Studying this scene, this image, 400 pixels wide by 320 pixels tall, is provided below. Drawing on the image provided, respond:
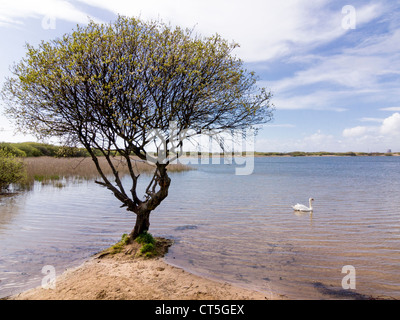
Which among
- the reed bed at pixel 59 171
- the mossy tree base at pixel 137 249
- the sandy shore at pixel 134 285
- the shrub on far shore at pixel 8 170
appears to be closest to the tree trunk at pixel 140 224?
the mossy tree base at pixel 137 249

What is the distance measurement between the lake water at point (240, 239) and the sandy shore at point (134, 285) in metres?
0.83

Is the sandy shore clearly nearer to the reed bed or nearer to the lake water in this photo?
the lake water

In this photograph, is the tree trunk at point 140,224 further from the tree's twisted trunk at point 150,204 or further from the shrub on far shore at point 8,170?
the shrub on far shore at point 8,170

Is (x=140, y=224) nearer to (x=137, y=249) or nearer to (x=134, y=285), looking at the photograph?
(x=137, y=249)

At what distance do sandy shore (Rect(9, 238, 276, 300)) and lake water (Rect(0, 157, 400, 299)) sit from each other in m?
0.83

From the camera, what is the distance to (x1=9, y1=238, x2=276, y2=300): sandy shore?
24.9ft

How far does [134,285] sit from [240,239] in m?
7.14

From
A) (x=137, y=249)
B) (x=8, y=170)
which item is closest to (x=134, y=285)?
(x=137, y=249)

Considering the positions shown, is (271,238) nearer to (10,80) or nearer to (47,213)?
(10,80)

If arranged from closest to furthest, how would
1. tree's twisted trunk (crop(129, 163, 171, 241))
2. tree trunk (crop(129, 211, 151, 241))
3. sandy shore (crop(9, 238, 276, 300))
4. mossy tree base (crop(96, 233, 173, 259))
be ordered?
sandy shore (crop(9, 238, 276, 300))
mossy tree base (crop(96, 233, 173, 259))
tree's twisted trunk (crop(129, 163, 171, 241))
tree trunk (crop(129, 211, 151, 241))

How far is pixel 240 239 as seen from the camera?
1402 centimetres

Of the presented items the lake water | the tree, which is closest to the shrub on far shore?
the lake water

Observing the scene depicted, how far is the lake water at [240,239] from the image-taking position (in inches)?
367

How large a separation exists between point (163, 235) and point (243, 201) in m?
12.2
